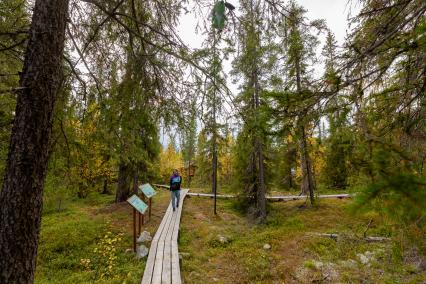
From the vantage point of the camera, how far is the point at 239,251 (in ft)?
29.6

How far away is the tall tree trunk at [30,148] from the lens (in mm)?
2344

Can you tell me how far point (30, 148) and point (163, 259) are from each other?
5.26 meters

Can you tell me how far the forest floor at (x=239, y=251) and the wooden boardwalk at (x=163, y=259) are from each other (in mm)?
323

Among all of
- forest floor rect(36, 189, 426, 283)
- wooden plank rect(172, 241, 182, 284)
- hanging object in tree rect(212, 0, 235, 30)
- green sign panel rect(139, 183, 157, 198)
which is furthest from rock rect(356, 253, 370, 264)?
hanging object in tree rect(212, 0, 235, 30)

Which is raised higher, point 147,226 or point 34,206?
point 34,206

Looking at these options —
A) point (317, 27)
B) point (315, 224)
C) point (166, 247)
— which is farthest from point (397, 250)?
point (315, 224)

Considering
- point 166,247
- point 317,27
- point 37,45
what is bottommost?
point 166,247

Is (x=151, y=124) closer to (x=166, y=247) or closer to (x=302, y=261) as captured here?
(x=166, y=247)

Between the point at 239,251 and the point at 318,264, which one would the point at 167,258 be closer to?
the point at 239,251

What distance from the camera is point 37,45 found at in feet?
8.38

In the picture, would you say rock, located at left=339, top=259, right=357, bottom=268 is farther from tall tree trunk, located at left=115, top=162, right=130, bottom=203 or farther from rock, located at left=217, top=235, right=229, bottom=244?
tall tree trunk, located at left=115, top=162, right=130, bottom=203

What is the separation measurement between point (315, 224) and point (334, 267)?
14.7 feet

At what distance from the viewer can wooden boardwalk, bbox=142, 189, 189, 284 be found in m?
5.59

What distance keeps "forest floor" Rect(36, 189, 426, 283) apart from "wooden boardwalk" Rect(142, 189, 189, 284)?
12.7 inches
